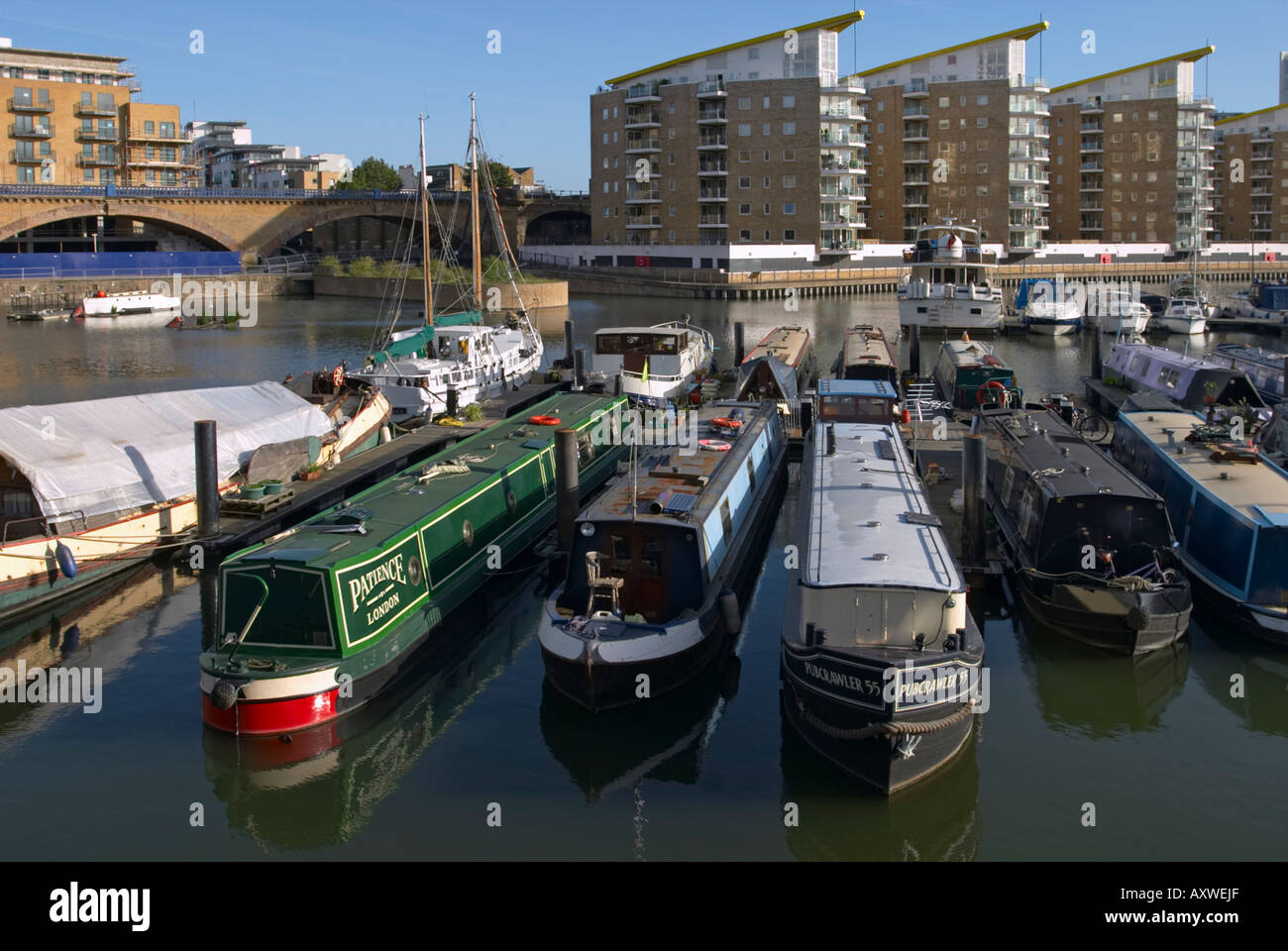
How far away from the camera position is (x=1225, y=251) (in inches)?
5349

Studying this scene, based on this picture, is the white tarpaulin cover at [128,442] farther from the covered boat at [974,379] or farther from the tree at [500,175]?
the tree at [500,175]

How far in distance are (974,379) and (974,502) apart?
1830cm

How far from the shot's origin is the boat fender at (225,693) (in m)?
17.8

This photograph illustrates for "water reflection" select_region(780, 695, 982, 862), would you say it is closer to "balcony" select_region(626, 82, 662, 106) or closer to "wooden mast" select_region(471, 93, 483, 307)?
"wooden mast" select_region(471, 93, 483, 307)

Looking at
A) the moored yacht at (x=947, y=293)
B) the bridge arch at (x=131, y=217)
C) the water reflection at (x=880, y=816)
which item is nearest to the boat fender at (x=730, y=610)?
the water reflection at (x=880, y=816)

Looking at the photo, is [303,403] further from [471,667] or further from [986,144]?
[986,144]

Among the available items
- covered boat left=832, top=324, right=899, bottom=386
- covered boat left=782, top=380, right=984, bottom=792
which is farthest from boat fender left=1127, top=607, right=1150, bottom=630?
covered boat left=832, top=324, right=899, bottom=386

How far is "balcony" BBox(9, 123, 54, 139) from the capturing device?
362 feet

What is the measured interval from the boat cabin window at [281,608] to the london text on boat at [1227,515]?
15.7m

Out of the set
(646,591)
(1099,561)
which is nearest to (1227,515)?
(1099,561)

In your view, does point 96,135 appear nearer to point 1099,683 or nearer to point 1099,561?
point 1099,561

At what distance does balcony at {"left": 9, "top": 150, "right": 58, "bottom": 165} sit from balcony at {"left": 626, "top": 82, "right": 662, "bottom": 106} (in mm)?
53411

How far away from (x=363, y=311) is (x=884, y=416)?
70360 millimetres

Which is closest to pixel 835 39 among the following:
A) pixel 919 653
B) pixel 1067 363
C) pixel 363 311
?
pixel 363 311
